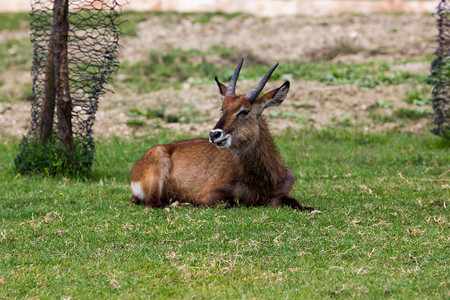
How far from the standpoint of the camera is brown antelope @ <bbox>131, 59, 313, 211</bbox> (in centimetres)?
794

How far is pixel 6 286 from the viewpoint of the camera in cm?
523

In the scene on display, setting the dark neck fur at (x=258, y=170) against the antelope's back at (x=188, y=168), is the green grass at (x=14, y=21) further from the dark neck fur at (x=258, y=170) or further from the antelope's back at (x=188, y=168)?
the dark neck fur at (x=258, y=170)

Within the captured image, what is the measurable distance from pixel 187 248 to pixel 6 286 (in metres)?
1.81

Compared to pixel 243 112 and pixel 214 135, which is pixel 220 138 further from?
pixel 243 112

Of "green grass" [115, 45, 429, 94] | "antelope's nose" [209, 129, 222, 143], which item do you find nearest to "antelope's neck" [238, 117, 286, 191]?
"antelope's nose" [209, 129, 222, 143]

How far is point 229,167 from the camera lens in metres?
8.41

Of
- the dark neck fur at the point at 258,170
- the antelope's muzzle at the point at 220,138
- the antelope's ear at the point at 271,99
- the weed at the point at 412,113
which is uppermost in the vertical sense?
Result: the antelope's ear at the point at 271,99

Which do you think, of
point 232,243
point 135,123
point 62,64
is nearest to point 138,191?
point 232,243

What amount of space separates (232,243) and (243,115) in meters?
2.20

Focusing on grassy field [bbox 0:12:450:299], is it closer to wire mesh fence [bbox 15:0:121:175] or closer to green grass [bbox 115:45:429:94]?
wire mesh fence [bbox 15:0:121:175]

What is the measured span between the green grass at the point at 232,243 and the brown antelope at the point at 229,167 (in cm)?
34

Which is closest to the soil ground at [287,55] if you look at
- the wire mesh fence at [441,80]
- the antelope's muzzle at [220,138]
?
the wire mesh fence at [441,80]

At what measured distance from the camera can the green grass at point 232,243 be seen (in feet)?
17.1

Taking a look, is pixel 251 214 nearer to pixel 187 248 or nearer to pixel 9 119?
pixel 187 248
